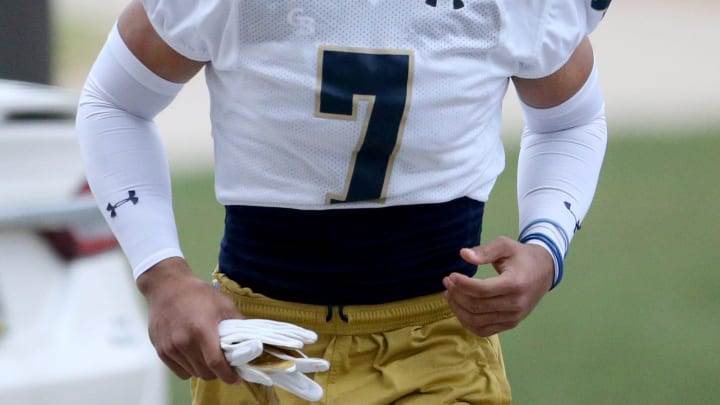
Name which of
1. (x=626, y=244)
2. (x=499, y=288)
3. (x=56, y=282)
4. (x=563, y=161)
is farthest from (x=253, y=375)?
(x=626, y=244)

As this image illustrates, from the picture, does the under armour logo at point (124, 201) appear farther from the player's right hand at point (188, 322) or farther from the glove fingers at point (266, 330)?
the glove fingers at point (266, 330)

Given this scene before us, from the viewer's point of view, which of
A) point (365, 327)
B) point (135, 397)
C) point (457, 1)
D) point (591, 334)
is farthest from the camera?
point (591, 334)

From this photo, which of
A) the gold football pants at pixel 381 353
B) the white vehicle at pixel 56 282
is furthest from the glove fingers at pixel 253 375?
the white vehicle at pixel 56 282

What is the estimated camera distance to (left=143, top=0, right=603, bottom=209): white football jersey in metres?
2.19

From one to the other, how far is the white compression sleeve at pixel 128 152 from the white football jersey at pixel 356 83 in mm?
111

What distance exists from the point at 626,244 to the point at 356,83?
235 inches

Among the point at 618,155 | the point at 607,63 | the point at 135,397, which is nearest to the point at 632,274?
the point at 618,155

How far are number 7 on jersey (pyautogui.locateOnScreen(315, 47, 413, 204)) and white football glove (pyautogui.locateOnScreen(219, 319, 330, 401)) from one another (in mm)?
324

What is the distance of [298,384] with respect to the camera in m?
2.11

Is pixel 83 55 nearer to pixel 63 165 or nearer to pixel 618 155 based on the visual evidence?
pixel 618 155

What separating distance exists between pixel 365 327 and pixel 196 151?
327 inches

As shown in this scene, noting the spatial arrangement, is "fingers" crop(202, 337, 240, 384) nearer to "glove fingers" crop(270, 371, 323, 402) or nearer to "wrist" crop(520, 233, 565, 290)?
"glove fingers" crop(270, 371, 323, 402)

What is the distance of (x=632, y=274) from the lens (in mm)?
7328

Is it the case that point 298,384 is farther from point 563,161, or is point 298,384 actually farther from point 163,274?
point 563,161
